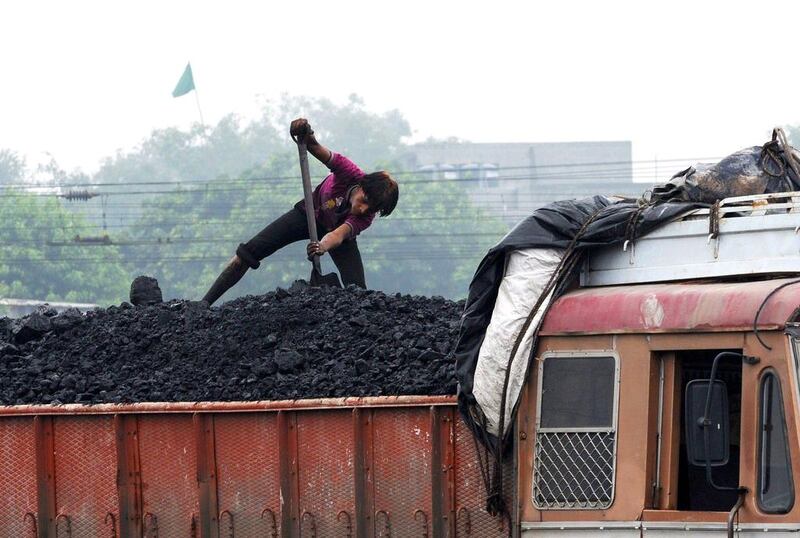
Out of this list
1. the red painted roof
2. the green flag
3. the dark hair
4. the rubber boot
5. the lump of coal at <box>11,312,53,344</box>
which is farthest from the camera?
the green flag

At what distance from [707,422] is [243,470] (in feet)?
8.88

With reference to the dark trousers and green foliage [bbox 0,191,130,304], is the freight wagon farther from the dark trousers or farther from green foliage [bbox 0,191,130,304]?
green foliage [bbox 0,191,130,304]

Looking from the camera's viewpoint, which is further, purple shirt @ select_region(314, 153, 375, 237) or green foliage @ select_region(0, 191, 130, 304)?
green foliage @ select_region(0, 191, 130, 304)

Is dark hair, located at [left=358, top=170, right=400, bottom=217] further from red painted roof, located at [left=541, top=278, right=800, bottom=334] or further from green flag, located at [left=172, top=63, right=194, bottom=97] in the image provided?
green flag, located at [left=172, top=63, right=194, bottom=97]

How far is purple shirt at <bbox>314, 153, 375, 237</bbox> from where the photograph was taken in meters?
10.4

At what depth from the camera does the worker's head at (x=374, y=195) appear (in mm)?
10234

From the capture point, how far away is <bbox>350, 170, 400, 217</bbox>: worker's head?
33.6 ft

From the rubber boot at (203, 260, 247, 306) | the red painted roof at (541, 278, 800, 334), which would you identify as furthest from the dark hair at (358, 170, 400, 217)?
the red painted roof at (541, 278, 800, 334)

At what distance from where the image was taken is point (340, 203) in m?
10.5

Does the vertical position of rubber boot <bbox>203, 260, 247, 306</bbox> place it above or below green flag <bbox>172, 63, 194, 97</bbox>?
below

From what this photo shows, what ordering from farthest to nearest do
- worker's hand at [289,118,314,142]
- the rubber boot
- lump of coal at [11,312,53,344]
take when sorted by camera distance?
the rubber boot
worker's hand at [289,118,314,142]
lump of coal at [11,312,53,344]

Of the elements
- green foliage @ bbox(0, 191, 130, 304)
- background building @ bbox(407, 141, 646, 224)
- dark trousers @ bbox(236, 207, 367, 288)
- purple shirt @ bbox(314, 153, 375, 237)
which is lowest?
green foliage @ bbox(0, 191, 130, 304)

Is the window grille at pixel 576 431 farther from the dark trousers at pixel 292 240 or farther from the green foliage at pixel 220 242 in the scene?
the green foliage at pixel 220 242

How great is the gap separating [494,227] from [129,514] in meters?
51.7
